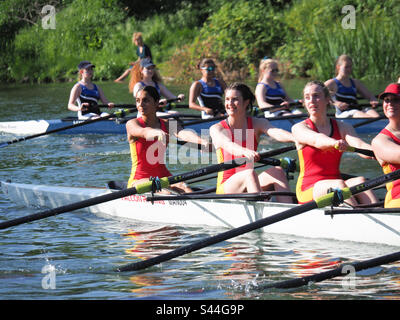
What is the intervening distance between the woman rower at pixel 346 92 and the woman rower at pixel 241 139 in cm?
591

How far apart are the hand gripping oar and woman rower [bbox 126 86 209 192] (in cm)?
169

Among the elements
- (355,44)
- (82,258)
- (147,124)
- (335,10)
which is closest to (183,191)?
(147,124)

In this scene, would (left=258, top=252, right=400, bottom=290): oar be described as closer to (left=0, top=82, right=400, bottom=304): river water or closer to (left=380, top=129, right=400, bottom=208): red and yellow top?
(left=0, top=82, right=400, bottom=304): river water

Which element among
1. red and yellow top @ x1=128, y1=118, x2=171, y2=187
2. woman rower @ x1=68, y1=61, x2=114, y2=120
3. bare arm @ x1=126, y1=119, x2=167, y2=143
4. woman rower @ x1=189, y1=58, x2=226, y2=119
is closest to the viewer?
bare arm @ x1=126, y1=119, x2=167, y2=143

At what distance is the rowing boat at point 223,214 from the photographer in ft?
20.5

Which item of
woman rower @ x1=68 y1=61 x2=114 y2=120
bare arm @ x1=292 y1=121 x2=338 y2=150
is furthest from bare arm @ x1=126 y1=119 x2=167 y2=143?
woman rower @ x1=68 y1=61 x2=114 y2=120

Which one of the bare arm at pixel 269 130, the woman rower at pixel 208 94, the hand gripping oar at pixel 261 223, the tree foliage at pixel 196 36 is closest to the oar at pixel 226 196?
the bare arm at pixel 269 130

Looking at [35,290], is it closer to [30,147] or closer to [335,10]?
[30,147]

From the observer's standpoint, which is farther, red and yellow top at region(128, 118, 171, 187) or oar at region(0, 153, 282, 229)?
red and yellow top at region(128, 118, 171, 187)

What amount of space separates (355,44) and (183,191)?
1403cm

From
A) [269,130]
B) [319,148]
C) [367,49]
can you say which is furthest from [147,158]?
[367,49]

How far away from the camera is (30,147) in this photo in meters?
13.7

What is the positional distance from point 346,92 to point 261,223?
7.66 meters

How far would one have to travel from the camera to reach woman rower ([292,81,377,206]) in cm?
638
